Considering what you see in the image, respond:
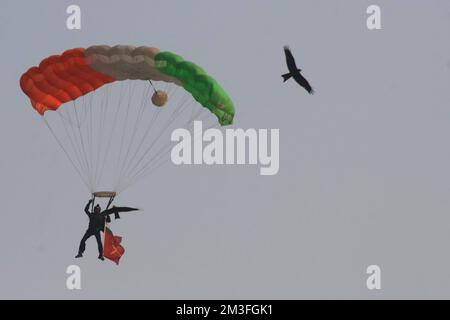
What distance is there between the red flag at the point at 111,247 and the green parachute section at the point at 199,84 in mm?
4133

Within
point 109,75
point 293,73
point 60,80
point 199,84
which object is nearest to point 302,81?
point 293,73

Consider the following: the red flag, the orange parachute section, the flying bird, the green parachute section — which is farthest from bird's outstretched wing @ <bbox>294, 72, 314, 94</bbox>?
the red flag

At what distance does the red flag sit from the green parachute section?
13.6ft

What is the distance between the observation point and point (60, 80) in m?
38.8

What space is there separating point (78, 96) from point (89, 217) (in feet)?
10.6

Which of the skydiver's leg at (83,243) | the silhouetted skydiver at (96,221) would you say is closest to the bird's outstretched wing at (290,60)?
the silhouetted skydiver at (96,221)

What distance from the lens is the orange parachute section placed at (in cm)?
3838

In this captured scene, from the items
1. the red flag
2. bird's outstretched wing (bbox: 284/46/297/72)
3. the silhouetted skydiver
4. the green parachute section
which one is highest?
bird's outstretched wing (bbox: 284/46/297/72)

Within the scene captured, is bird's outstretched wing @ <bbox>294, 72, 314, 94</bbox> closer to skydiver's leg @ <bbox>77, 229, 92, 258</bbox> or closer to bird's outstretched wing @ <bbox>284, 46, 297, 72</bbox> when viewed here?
bird's outstretched wing @ <bbox>284, 46, 297, 72</bbox>

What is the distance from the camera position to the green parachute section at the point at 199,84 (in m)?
37.1

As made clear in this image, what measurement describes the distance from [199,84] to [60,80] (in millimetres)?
3855

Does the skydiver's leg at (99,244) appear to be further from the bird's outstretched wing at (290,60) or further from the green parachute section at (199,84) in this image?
the bird's outstretched wing at (290,60)

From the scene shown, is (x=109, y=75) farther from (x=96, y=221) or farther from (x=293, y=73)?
(x=293, y=73)

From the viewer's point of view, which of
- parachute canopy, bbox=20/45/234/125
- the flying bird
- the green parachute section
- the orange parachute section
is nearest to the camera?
the green parachute section
